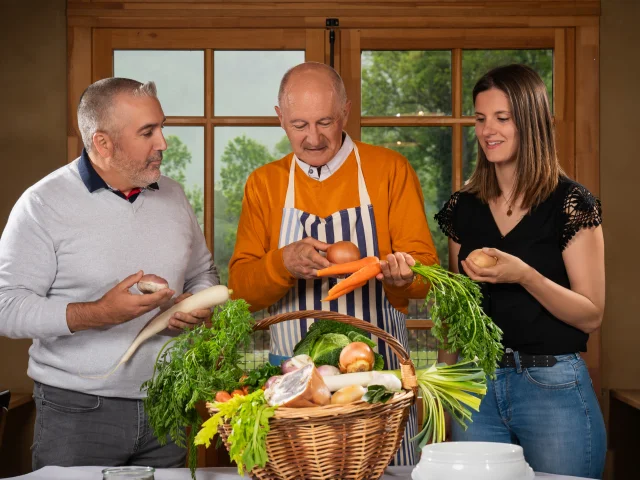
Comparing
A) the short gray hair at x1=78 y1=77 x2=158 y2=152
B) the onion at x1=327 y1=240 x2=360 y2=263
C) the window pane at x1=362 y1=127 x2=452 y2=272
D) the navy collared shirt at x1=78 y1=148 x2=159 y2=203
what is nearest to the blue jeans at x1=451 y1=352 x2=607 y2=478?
the onion at x1=327 y1=240 x2=360 y2=263

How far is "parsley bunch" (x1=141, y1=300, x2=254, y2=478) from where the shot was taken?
5.72 feet

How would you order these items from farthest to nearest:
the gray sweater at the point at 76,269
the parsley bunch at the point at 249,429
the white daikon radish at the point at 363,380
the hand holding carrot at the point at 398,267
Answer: the gray sweater at the point at 76,269, the hand holding carrot at the point at 398,267, the white daikon radish at the point at 363,380, the parsley bunch at the point at 249,429

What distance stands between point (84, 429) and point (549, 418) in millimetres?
1291

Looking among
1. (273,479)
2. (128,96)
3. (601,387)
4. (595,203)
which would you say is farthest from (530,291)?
(601,387)

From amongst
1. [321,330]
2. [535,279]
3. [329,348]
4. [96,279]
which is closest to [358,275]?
[321,330]

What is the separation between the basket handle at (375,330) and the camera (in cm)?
174

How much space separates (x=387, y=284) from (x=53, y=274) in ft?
3.19

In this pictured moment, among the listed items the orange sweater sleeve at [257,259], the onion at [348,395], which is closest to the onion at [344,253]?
the orange sweater sleeve at [257,259]

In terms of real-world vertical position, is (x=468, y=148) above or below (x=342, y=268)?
above

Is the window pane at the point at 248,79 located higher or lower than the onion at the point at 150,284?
higher

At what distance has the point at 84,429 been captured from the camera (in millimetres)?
2338

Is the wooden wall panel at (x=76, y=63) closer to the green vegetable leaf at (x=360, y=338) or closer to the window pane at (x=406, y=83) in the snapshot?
the window pane at (x=406, y=83)

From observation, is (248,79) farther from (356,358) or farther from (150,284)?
(356,358)

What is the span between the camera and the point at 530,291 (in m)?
2.28
